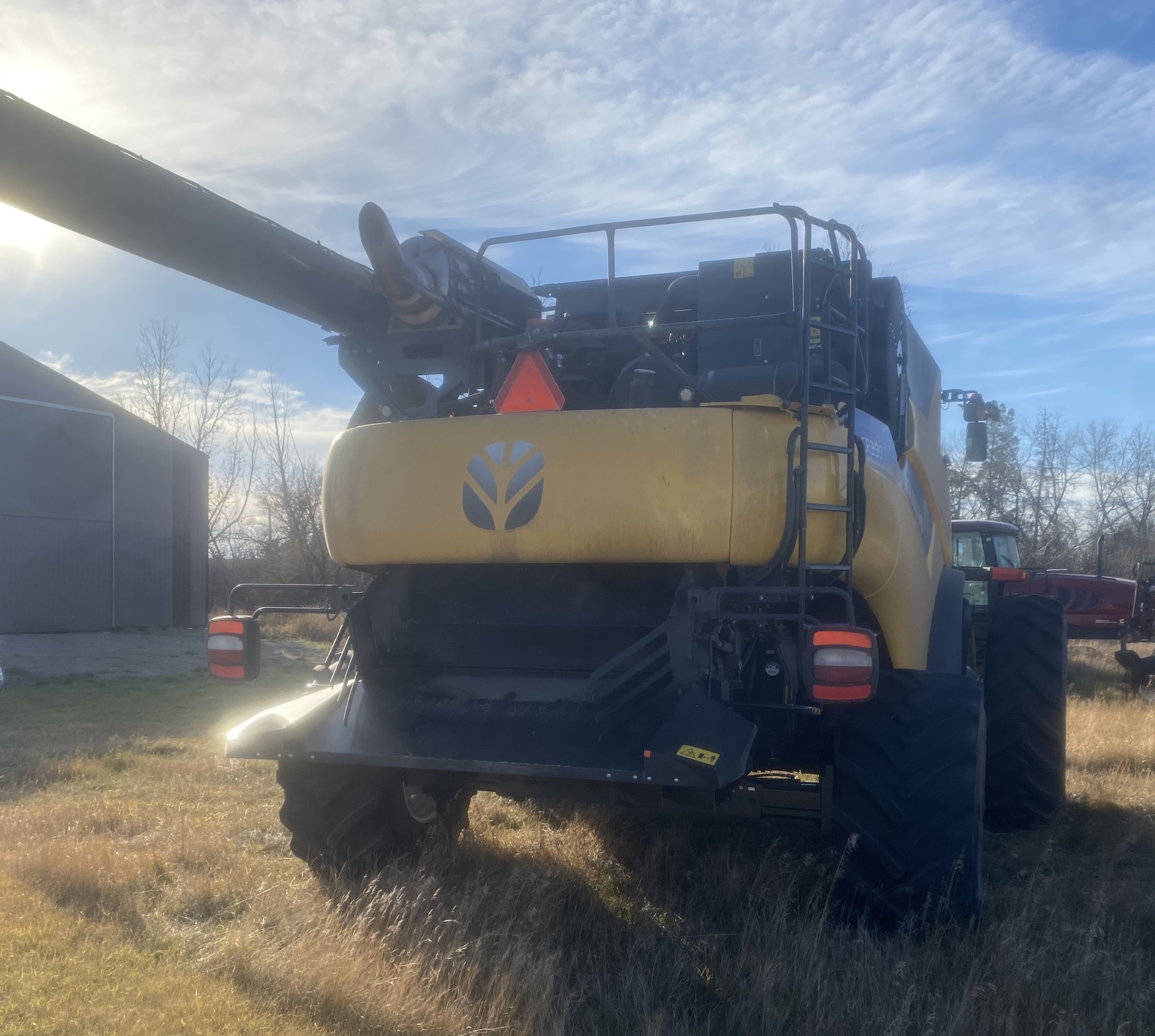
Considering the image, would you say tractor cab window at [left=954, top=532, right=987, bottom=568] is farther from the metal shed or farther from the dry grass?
the metal shed

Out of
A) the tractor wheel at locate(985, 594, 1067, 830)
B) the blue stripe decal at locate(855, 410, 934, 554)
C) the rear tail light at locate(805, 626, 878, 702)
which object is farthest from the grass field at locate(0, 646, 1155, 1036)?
the blue stripe decal at locate(855, 410, 934, 554)

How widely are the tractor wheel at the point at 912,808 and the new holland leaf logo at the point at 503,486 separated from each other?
1.40 m

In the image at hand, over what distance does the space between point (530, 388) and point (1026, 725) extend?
133 inches

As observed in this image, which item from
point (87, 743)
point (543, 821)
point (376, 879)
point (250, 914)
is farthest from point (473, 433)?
point (87, 743)

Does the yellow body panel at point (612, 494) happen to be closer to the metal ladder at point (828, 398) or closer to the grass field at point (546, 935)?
the metal ladder at point (828, 398)

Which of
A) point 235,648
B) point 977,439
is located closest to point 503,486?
point 235,648

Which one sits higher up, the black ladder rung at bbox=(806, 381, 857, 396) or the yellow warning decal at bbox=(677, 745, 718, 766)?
the black ladder rung at bbox=(806, 381, 857, 396)

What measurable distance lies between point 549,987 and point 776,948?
→ 828 millimetres

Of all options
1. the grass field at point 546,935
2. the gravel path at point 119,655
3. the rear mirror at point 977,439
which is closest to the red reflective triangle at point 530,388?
the grass field at point 546,935

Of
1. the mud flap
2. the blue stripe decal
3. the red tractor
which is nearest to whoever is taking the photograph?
the mud flap

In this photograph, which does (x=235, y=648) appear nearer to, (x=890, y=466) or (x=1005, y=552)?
(x=890, y=466)

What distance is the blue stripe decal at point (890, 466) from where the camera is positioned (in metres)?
3.98

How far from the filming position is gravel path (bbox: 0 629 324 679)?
17.1 meters

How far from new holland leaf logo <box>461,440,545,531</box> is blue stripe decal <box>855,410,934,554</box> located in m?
1.27
